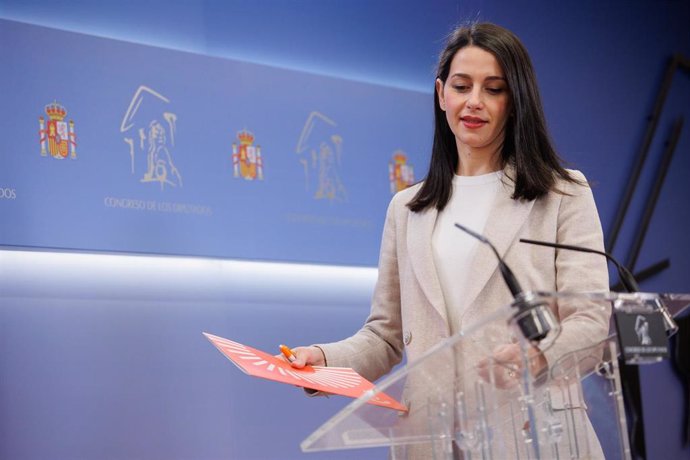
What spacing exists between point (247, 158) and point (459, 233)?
5.11 ft

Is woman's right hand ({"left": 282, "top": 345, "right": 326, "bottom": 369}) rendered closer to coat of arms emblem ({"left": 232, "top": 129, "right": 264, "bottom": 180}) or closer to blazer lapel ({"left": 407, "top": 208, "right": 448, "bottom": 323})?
blazer lapel ({"left": 407, "top": 208, "right": 448, "bottom": 323})

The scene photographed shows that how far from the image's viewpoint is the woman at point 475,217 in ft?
6.19

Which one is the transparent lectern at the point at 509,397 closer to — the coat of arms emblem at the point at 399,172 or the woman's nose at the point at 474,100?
the woman's nose at the point at 474,100

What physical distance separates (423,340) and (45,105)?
161 cm

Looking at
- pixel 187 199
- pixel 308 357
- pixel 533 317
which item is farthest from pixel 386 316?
pixel 187 199

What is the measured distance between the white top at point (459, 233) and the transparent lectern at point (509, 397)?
16.0 inches

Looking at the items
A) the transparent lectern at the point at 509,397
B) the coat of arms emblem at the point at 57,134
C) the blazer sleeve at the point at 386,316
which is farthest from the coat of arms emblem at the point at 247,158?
the transparent lectern at the point at 509,397

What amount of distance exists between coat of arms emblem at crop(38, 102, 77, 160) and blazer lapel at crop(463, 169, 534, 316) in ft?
5.10

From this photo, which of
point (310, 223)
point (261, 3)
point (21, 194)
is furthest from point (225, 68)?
point (21, 194)

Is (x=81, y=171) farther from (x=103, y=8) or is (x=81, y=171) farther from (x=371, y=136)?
(x=371, y=136)

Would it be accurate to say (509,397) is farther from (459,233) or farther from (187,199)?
(187,199)

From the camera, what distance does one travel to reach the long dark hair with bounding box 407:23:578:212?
1963 mm

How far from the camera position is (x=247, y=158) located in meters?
3.43

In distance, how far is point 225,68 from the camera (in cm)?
344
